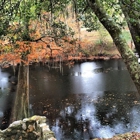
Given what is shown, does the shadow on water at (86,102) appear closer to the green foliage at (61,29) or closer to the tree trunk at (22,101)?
the tree trunk at (22,101)

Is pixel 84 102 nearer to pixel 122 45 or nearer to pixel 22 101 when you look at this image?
pixel 22 101

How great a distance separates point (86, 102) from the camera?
39.9 ft

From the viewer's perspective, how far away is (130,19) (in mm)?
3199

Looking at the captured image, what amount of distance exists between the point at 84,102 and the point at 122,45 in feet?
30.1

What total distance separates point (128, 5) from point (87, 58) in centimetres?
2402

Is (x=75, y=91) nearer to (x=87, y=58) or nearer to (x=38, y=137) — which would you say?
(x=38, y=137)

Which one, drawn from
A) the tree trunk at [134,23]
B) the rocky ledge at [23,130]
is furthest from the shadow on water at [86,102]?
the tree trunk at [134,23]

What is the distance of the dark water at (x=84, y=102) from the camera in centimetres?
875

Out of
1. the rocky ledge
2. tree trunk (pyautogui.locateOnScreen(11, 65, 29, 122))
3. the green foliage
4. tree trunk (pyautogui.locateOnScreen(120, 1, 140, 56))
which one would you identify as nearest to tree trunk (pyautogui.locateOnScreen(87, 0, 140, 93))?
tree trunk (pyautogui.locateOnScreen(120, 1, 140, 56))

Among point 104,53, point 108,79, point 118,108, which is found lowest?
point 118,108

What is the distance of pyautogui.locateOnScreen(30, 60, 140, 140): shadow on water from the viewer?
28.7ft

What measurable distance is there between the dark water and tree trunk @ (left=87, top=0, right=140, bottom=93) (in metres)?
5.39

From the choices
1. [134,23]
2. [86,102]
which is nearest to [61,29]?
[134,23]

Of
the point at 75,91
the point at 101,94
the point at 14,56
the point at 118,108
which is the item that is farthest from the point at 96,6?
the point at 75,91
